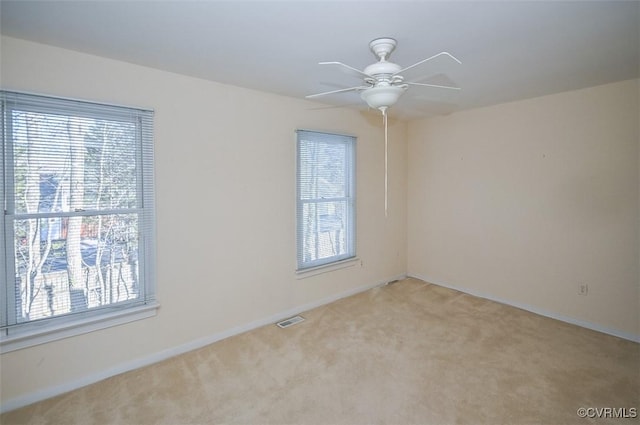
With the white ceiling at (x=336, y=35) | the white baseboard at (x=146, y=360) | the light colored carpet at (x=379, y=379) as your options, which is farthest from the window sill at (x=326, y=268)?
the white ceiling at (x=336, y=35)

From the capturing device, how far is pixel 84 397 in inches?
87.4

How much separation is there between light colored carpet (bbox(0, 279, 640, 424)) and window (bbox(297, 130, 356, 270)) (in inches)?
34.6

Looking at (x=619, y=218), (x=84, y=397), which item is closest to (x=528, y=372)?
(x=619, y=218)

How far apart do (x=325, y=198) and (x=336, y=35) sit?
2.07 m

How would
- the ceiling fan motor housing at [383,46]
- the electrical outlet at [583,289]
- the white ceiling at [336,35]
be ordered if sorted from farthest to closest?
the electrical outlet at [583,289] < the ceiling fan motor housing at [383,46] < the white ceiling at [336,35]

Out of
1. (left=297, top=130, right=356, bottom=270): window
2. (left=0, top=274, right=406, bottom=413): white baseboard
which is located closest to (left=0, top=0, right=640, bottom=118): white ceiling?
(left=297, top=130, right=356, bottom=270): window

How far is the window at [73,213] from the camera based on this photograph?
2.07 meters

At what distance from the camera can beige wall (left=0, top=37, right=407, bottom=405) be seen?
7.19 ft

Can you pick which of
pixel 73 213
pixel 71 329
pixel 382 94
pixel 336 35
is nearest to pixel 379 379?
pixel 382 94

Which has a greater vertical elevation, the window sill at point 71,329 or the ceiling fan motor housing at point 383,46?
the ceiling fan motor housing at point 383,46

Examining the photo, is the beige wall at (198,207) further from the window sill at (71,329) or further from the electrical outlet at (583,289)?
the electrical outlet at (583,289)

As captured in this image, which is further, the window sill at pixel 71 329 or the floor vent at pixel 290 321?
the floor vent at pixel 290 321

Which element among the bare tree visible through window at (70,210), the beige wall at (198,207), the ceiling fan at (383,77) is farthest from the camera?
the beige wall at (198,207)

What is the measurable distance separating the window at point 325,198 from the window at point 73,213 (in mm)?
1560
